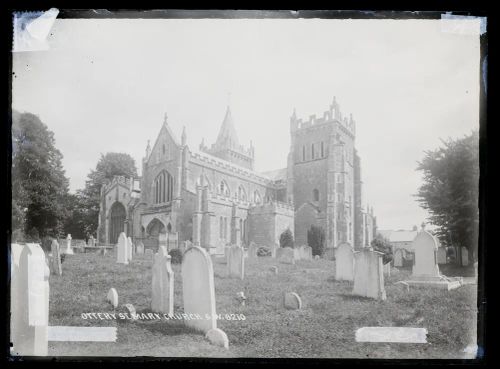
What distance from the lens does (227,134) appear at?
5.61 metres

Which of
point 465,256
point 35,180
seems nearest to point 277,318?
point 465,256

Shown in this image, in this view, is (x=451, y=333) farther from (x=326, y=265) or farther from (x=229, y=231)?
(x=229, y=231)

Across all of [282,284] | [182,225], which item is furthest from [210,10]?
[282,284]

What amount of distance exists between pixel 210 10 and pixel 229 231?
11.8 feet

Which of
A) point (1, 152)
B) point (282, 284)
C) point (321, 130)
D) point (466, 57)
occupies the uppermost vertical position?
point (466, 57)

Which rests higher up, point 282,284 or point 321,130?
point 321,130

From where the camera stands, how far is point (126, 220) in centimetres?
570

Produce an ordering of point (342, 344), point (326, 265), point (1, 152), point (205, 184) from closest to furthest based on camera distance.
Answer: point (342, 344), point (1, 152), point (326, 265), point (205, 184)

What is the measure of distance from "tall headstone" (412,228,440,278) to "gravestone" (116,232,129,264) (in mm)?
4388

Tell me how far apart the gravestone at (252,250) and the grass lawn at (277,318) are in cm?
64

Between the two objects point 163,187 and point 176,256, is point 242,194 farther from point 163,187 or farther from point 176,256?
point 176,256

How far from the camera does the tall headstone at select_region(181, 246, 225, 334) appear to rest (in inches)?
180

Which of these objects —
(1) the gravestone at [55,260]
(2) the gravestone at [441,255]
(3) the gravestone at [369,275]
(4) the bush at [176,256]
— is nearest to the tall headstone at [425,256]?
(2) the gravestone at [441,255]
